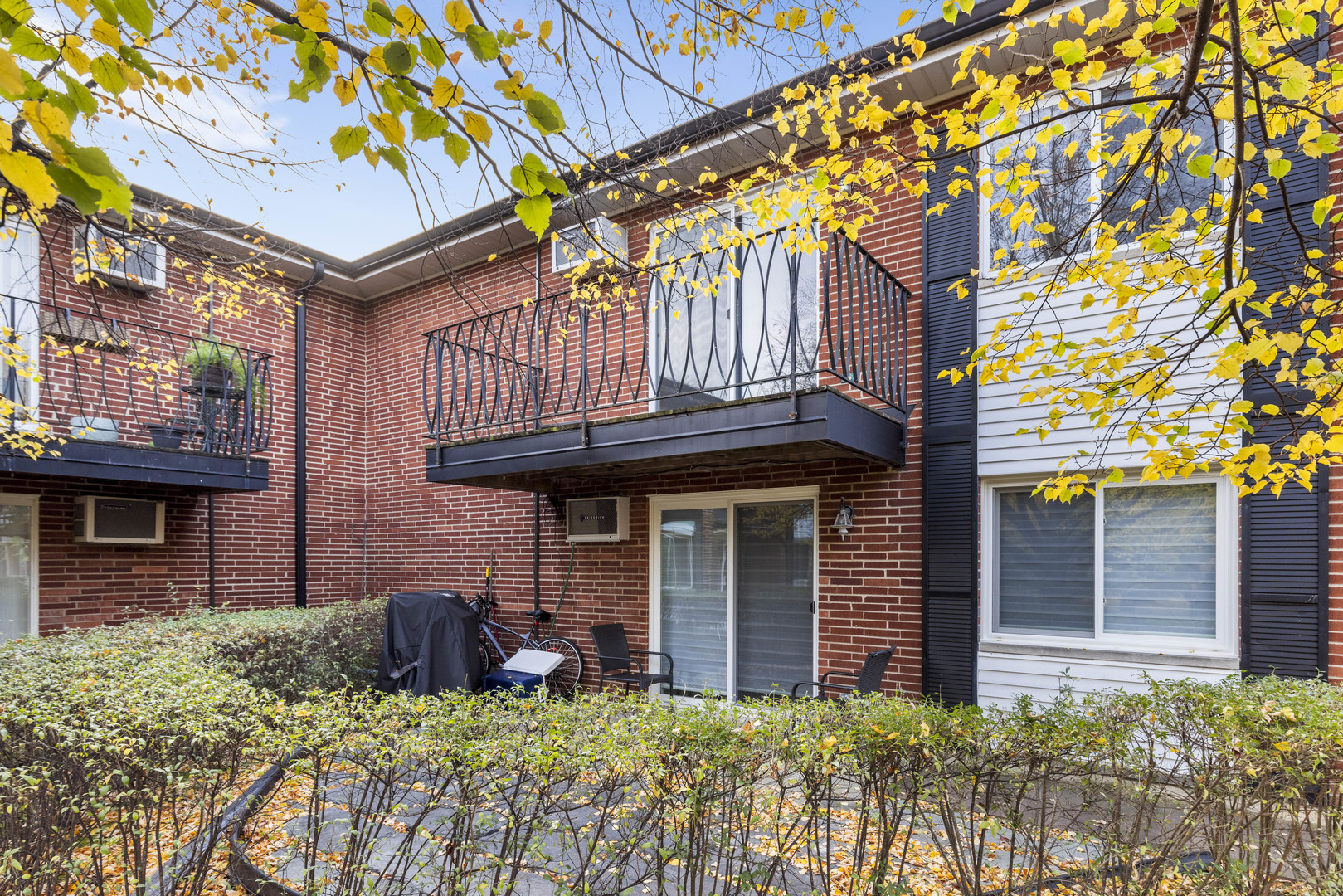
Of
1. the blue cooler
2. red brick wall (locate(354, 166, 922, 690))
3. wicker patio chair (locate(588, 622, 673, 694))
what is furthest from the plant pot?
wicker patio chair (locate(588, 622, 673, 694))

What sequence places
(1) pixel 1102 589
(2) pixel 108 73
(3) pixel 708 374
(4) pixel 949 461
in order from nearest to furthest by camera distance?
(2) pixel 108 73
(1) pixel 1102 589
(4) pixel 949 461
(3) pixel 708 374

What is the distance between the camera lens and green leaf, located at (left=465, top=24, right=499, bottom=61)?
180cm

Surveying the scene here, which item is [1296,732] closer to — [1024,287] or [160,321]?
[1024,287]

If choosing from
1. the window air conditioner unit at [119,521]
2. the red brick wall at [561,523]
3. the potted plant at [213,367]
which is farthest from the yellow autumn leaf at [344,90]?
the window air conditioner unit at [119,521]

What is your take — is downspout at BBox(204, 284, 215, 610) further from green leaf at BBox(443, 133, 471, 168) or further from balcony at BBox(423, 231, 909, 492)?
green leaf at BBox(443, 133, 471, 168)

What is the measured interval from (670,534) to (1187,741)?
14.7 ft

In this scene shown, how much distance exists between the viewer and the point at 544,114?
6.05 feet

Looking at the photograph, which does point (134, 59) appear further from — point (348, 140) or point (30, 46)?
point (348, 140)

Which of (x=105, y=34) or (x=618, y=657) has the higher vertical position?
(x=105, y=34)

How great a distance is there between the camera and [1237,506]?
427cm

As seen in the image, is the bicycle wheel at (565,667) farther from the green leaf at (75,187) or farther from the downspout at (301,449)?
the green leaf at (75,187)

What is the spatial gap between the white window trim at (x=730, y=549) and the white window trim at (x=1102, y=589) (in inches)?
49.3

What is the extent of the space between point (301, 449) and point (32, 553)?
8.45 ft

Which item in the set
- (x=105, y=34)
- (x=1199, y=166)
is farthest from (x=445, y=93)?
(x=1199, y=166)
